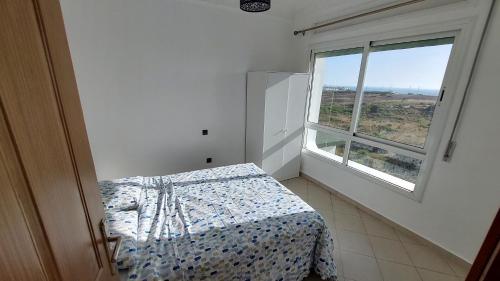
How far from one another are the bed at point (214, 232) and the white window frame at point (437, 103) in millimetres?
1306

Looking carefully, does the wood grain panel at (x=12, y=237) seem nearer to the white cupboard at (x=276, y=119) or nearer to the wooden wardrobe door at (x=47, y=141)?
the wooden wardrobe door at (x=47, y=141)

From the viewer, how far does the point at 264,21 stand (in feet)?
10.5

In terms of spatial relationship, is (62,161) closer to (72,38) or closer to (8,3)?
(8,3)

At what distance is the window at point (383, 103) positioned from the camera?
2111 millimetres

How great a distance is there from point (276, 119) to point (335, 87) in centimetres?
98

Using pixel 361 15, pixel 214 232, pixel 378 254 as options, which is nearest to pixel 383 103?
pixel 361 15

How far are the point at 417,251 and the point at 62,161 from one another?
2873 mm

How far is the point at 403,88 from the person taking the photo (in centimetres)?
230

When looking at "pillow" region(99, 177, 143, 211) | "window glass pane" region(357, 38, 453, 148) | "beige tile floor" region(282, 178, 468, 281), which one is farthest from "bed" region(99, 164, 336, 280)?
"window glass pane" region(357, 38, 453, 148)

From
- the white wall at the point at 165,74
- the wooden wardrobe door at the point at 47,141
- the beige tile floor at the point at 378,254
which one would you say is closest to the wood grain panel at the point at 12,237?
the wooden wardrobe door at the point at 47,141

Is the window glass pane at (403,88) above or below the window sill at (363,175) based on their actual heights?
above

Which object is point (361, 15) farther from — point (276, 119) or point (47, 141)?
point (47, 141)

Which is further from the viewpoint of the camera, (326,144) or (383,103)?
(326,144)

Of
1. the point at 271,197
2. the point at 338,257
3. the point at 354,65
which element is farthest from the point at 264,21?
the point at 338,257
